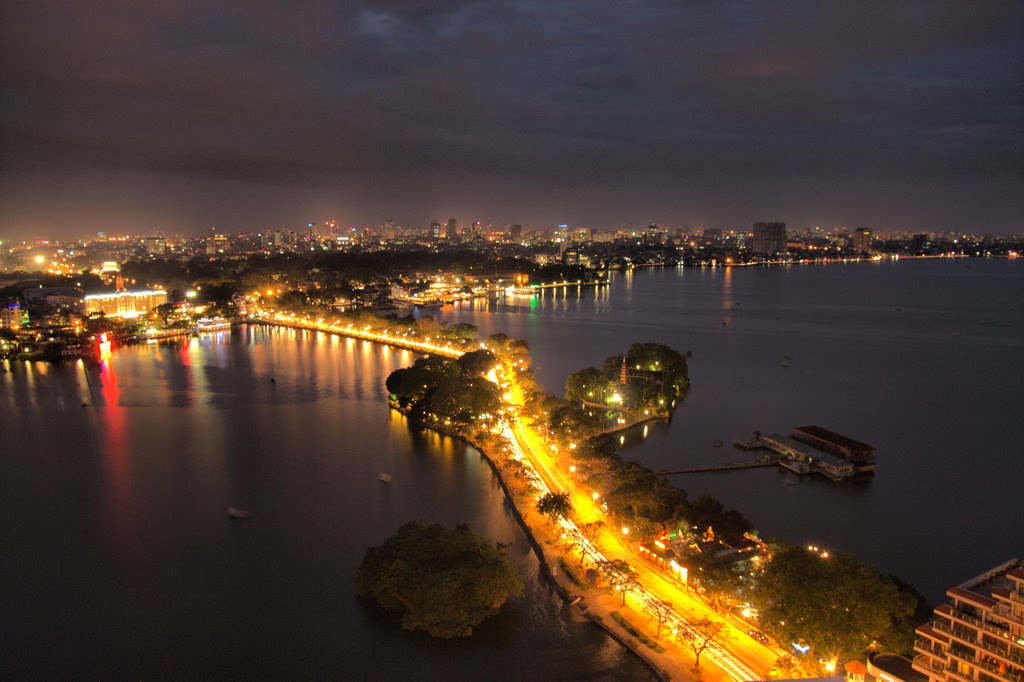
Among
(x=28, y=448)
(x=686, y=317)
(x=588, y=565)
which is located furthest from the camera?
(x=686, y=317)

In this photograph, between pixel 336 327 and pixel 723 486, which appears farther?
pixel 336 327

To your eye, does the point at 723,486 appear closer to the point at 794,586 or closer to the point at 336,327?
the point at 794,586

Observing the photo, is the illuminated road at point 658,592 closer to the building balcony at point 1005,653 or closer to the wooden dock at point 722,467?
the building balcony at point 1005,653

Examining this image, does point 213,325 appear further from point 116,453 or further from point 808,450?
point 808,450

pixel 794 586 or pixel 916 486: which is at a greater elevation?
pixel 794 586

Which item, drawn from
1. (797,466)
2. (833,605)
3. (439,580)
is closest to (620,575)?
(439,580)

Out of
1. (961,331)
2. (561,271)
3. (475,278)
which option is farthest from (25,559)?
(561,271)

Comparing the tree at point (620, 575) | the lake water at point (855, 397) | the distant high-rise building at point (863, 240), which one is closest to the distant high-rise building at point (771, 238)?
the distant high-rise building at point (863, 240)

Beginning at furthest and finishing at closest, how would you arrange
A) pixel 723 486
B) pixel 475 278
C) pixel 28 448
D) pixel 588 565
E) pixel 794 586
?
pixel 475 278, pixel 28 448, pixel 723 486, pixel 588 565, pixel 794 586
